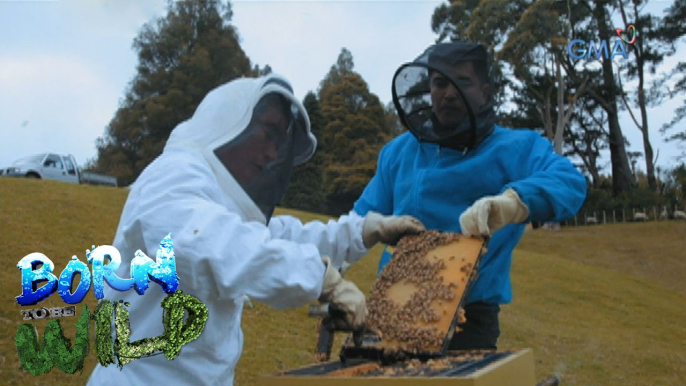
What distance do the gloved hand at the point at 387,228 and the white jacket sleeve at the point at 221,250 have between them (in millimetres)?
658

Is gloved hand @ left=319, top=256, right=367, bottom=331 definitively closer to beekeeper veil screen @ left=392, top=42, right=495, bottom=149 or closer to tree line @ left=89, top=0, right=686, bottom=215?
beekeeper veil screen @ left=392, top=42, right=495, bottom=149

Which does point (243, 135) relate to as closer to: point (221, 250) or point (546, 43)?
point (221, 250)

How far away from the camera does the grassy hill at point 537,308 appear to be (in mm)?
7629

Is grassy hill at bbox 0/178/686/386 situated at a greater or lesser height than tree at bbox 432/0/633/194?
lesser

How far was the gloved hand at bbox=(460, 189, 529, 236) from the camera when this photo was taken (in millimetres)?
2252

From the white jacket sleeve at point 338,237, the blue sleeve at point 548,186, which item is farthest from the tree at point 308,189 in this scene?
the blue sleeve at point 548,186

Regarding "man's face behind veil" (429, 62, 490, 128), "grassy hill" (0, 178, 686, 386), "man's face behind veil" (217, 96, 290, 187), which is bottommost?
"grassy hill" (0, 178, 686, 386)

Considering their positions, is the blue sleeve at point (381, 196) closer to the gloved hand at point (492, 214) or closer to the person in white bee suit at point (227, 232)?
the person in white bee suit at point (227, 232)

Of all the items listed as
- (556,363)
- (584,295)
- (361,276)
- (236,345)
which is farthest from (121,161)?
(236,345)

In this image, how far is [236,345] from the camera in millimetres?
2322

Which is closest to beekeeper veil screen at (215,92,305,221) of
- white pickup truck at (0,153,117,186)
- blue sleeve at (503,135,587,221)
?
blue sleeve at (503,135,587,221)

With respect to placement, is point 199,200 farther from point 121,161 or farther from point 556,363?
point 121,161

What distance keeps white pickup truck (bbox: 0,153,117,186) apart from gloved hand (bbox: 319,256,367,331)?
831 inches

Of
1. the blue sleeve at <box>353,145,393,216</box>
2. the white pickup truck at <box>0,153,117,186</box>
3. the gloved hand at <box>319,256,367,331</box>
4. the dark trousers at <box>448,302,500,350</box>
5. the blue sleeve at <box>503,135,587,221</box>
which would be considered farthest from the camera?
the white pickup truck at <box>0,153,117,186</box>
